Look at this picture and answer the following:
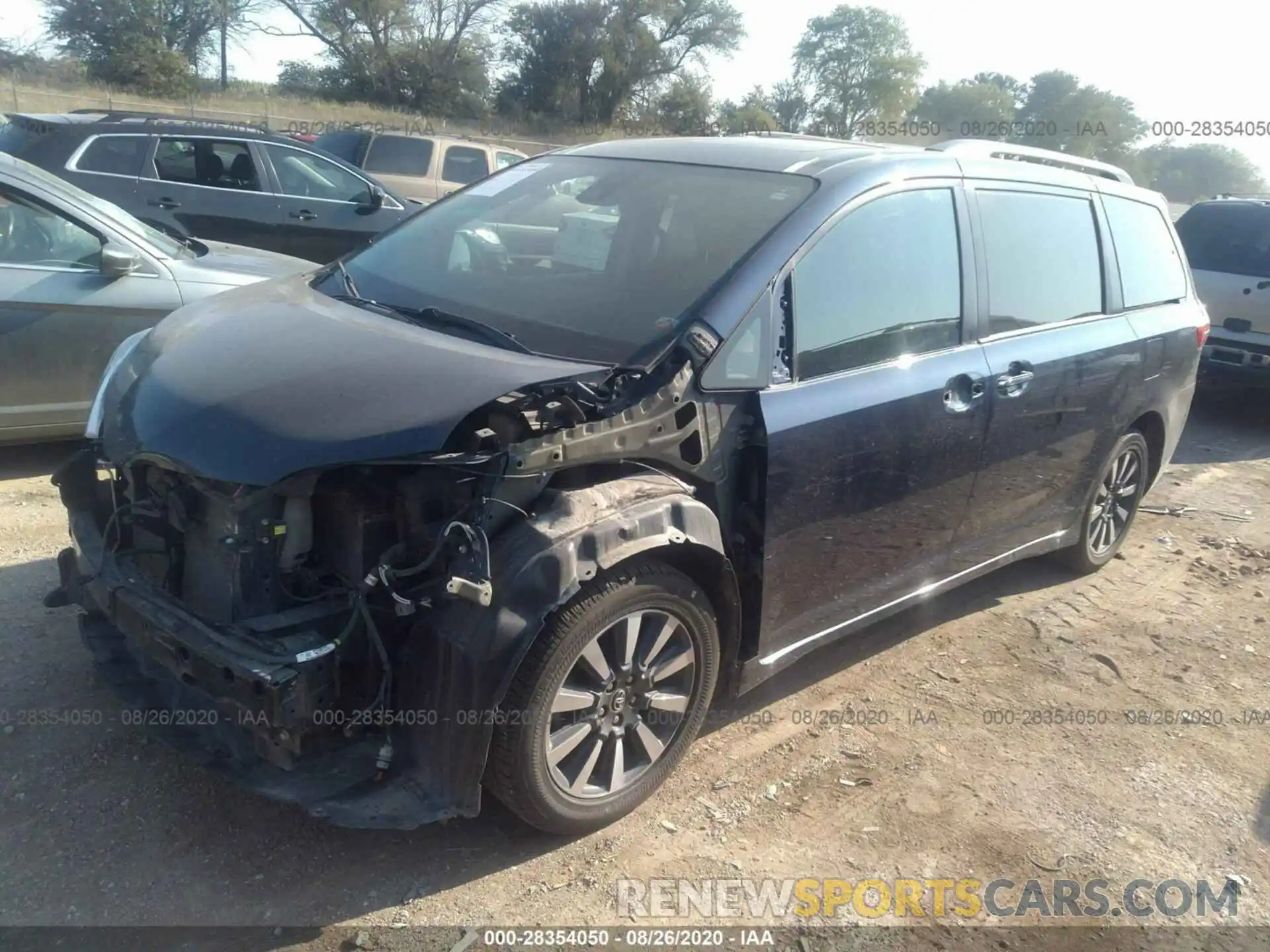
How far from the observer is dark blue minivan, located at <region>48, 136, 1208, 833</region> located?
8.40 feet

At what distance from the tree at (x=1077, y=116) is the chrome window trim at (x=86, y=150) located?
2822 cm

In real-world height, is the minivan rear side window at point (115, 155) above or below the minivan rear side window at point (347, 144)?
below

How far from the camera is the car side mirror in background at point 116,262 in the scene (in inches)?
201

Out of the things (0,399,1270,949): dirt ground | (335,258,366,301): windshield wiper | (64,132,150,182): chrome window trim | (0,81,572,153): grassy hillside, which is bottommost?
(0,399,1270,949): dirt ground

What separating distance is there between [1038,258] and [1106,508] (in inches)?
62.6

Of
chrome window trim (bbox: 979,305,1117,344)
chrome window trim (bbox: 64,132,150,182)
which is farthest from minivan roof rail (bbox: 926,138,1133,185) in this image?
chrome window trim (bbox: 64,132,150,182)

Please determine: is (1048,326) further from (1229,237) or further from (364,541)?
(1229,237)

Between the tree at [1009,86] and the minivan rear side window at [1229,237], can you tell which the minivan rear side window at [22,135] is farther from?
the tree at [1009,86]

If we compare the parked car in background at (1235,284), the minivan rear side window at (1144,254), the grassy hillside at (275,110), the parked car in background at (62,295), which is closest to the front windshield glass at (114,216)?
the parked car in background at (62,295)

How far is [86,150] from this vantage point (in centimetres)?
779

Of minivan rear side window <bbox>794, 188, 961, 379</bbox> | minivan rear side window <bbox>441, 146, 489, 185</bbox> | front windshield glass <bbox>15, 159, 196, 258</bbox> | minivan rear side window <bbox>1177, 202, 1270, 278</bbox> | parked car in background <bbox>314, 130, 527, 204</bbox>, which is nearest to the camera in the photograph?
minivan rear side window <bbox>794, 188, 961, 379</bbox>

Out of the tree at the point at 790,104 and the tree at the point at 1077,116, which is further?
the tree at the point at 790,104

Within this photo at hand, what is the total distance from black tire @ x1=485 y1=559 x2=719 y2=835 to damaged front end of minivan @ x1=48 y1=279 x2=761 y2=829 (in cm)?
8

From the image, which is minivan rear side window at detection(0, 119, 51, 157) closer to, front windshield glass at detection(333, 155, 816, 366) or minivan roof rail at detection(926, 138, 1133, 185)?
front windshield glass at detection(333, 155, 816, 366)
